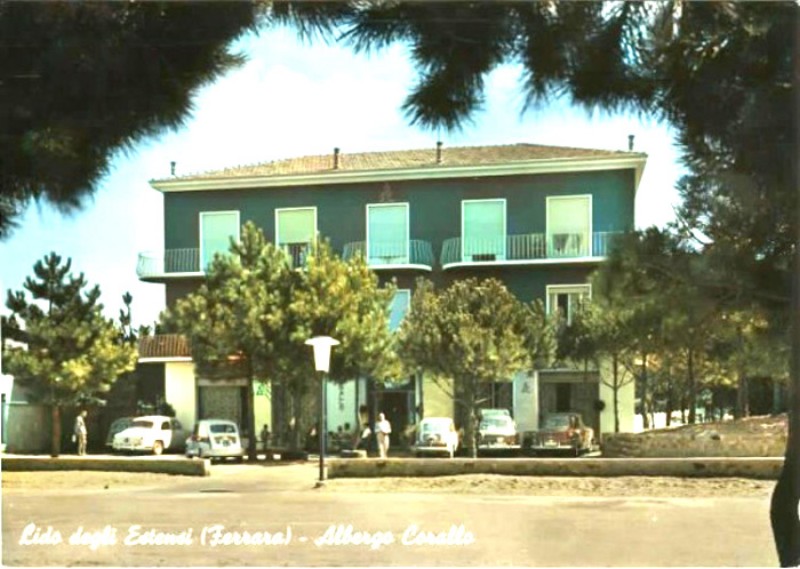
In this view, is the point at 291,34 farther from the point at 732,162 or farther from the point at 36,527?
the point at 36,527

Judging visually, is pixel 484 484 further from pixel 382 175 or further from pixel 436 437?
pixel 382 175

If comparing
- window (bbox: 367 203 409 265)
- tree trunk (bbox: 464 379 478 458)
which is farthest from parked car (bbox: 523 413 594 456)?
window (bbox: 367 203 409 265)

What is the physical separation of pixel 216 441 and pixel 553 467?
37.8 inches

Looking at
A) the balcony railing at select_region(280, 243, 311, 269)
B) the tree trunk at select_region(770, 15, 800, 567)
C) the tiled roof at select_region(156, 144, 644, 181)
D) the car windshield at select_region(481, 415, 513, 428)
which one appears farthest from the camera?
the balcony railing at select_region(280, 243, 311, 269)

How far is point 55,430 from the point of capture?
261cm

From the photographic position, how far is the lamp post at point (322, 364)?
2629mm

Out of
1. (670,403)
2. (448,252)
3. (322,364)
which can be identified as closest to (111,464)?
(322,364)

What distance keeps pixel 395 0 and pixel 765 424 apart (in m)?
1.49

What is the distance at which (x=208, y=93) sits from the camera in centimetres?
251

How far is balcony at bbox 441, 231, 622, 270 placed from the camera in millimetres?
2527

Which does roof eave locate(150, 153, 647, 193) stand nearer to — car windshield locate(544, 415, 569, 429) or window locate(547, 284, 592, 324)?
window locate(547, 284, 592, 324)

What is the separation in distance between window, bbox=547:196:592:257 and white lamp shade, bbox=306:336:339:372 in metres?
0.68

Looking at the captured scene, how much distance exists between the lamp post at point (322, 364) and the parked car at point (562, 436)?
573mm

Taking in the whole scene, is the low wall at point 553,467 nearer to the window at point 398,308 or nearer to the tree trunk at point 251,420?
the tree trunk at point 251,420
